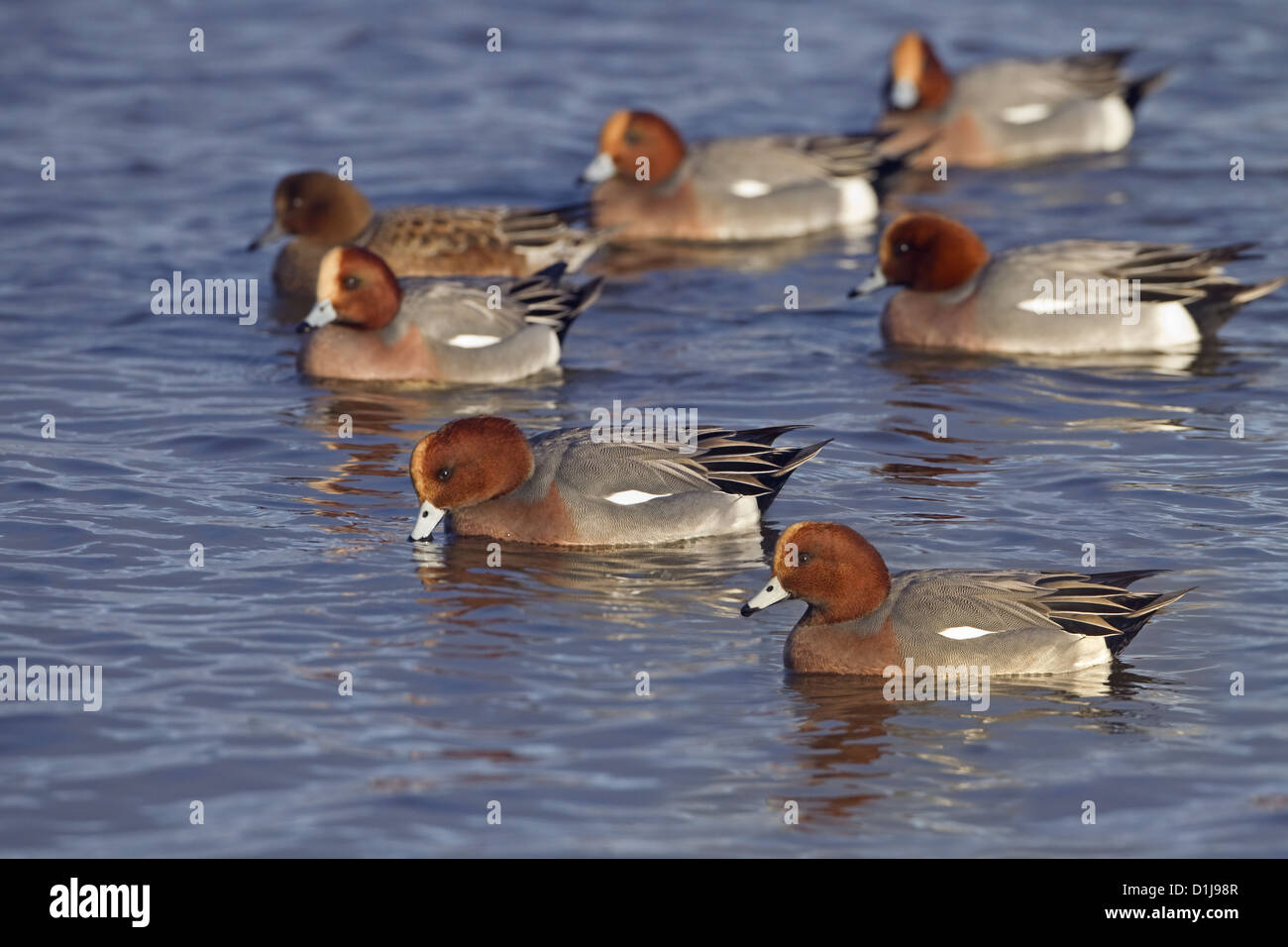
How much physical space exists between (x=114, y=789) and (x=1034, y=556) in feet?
14.0

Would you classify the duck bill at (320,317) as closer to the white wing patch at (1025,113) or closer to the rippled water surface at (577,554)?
the rippled water surface at (577,554)

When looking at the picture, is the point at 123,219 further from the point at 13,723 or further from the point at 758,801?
the point at 758,801

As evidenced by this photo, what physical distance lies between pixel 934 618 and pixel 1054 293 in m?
5.31

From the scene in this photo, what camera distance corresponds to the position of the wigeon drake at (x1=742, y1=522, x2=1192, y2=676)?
7660 millimetres

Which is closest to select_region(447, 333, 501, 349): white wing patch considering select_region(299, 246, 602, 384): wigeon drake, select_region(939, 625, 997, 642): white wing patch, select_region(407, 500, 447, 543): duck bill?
select_region(299, 246, 602, 384): wigeon drake

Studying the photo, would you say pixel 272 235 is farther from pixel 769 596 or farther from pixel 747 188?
pixel 769 596

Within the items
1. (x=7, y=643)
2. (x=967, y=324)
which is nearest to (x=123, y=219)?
(x=967, y=324)

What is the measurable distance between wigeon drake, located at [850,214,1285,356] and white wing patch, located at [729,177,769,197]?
3138mm

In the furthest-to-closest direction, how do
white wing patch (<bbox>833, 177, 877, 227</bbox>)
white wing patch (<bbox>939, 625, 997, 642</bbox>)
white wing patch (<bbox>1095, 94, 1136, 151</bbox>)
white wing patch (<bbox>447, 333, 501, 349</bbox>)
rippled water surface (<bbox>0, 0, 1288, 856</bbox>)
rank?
1. white wing patch (<bbox>1095, 94, 1136, 151</bbox>)
2. white wing patch (<bbox>833, 177, 877, 227</bbox>)
3. white wing patch (<bbox>447, 333, 501, 349</bbox>)
4. white wing patch (<bbox>939, 625, 997, 642</bbox>)
5. rippled water surface (<bbox>0, 0, 1288, 856</bbox>)

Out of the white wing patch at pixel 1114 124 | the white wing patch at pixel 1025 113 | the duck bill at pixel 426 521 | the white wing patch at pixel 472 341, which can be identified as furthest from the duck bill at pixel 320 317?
the white wing patch at pixel 1114 124

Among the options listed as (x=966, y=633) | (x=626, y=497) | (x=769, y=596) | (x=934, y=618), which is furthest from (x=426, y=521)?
(x=966, y=633)

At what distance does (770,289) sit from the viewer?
1448 cm

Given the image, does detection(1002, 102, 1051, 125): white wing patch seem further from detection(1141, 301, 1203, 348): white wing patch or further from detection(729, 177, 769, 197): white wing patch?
detection(1141, 301, 1203, 348): white wing patch

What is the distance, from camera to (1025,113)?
58.3ft
